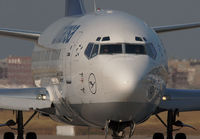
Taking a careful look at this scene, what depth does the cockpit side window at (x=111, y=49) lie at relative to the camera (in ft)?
→ 81.6

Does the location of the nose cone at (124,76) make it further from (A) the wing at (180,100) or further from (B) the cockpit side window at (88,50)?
(A) the wing at (180,100)

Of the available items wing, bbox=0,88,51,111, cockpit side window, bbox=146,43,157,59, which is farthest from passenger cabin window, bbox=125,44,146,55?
wing, bbox=0,88,51,111

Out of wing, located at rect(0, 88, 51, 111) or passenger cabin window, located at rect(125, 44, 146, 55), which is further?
wing, located at rect(0, 88, 51, 111)

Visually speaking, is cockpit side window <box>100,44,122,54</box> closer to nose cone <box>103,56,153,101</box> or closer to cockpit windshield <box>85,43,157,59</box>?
cockpit windshield <box>85,43,157,59</box>

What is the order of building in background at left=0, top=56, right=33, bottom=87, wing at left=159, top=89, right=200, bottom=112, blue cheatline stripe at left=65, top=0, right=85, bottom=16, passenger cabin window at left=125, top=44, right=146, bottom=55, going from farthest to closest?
1. building in background at left=0, top=56, right=33, bottom=87
2. blue cheatline stripe at left=65, top=0, right=85, bottom=16
3. wing at left=159, top=89, right=200, bottom=112
4. passenger cabin window at left=125, top=44, right=146, bottom=55

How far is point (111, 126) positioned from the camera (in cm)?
2533

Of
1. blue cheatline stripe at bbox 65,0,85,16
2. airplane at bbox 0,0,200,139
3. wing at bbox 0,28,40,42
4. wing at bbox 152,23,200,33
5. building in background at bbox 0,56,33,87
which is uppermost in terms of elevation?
blue cheatline stripe at bbox 65,0,85,16

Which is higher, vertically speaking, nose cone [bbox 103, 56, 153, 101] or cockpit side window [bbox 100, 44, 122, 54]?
cockpit side window [bbox 100, 44, 122, 54]

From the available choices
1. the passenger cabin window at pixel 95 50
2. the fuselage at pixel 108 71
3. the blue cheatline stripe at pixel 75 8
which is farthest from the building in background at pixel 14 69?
the passenger cabin window at pixel 95 50

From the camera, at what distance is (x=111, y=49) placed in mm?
24969

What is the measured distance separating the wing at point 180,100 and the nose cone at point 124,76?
17.0 ft

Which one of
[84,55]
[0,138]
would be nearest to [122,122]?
[84,55]

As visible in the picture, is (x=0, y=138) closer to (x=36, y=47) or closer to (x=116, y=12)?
(x=36, y=47)

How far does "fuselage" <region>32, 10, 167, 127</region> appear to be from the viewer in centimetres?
2355
